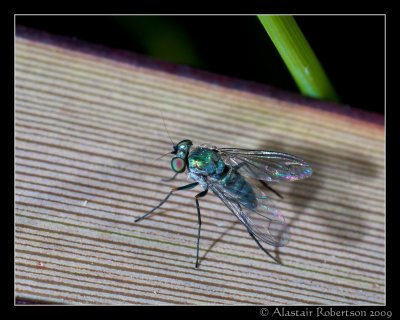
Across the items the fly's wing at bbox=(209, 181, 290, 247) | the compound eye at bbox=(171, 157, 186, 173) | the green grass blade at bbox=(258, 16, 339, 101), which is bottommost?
the fly's wing at bbox=(209, 181, 290, 247)

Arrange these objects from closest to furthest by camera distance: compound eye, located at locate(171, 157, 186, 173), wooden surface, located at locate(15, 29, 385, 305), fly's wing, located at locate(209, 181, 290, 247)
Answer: wooden surface, located at locate(15, 29, 385, 305) → fly's wing, located at locate(209, 181, 290, 247) → compound eye, located at locate(171, 157, 186, 173)

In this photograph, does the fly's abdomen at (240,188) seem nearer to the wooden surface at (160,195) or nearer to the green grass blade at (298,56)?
the wooden surface at (160,195)

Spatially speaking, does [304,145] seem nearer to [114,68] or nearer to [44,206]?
[114,68]

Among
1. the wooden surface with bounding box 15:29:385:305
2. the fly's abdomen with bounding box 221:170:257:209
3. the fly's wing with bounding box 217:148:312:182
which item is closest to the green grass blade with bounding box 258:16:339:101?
the wooden surface with bounding box 15:29:385:305

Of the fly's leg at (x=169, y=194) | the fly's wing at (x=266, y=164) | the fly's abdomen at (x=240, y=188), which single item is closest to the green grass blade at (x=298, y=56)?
the fly's wing at (x=266, y=164)

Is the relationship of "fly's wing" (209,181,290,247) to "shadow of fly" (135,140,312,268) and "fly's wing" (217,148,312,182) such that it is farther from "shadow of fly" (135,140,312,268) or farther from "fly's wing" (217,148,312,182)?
"fly's wing" (217,148,312,182)

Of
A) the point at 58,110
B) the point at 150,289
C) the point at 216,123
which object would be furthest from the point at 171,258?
the point at 58,110
